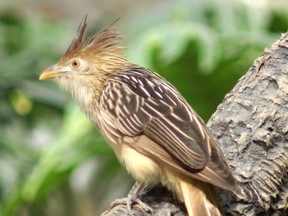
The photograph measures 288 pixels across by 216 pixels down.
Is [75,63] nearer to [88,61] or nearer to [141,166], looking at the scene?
[88,61]

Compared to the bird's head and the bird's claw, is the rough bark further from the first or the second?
the bird's head

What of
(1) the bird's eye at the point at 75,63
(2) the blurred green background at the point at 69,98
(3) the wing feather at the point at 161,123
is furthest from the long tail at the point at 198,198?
(2) the blurred green background at the point at 69,98

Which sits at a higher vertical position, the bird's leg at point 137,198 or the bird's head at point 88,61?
the bird's head at point 88,61

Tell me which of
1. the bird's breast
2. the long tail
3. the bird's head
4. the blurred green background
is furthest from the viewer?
the blurred green background

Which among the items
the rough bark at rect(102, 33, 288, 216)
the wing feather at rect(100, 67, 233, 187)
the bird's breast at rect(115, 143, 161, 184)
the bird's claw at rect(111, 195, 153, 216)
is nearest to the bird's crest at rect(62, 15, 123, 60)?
the wing feather at rect(100, 67, 233, 187)

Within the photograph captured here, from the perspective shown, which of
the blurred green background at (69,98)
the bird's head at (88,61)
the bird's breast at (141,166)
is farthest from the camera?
the blurred green background at (69,98)

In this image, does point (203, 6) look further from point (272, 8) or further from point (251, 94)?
point (251, 94)

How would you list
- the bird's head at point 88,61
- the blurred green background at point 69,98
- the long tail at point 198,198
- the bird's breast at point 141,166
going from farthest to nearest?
the blurred green background at point 69,98, the bird's head at point 88,61, the bird's breast at point 141,166, the long tail at point 198,198

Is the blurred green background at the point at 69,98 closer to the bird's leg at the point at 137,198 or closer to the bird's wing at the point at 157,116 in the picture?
the bird's wing at the point at 157,116
